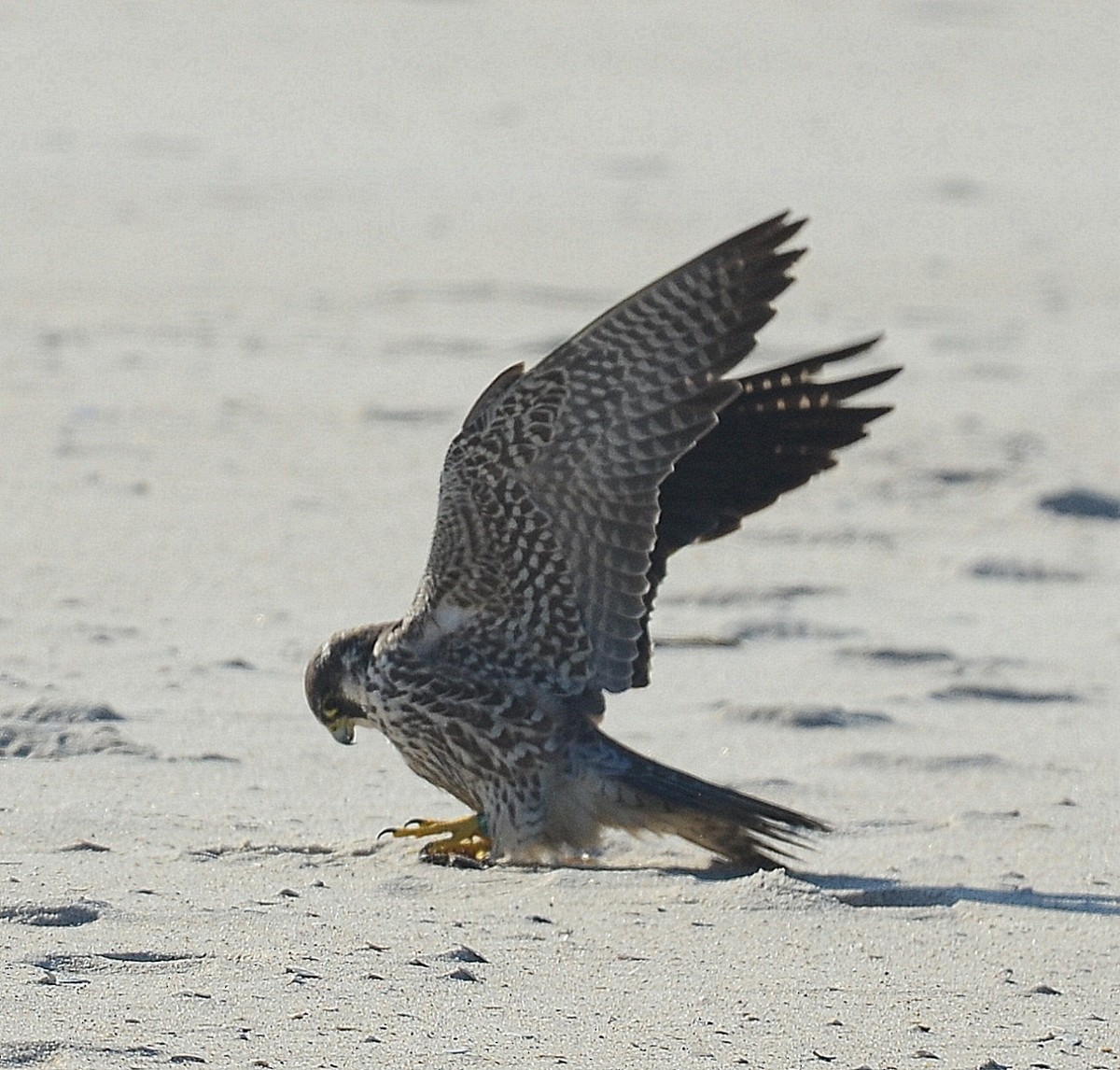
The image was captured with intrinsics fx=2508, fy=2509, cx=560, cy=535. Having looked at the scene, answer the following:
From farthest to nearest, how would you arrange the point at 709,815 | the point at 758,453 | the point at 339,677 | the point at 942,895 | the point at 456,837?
the point at 758,453 < the point at 339,677 < the point at 456,837 < the point at 709,815 < the point at 942,895

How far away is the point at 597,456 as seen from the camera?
14.9 feet

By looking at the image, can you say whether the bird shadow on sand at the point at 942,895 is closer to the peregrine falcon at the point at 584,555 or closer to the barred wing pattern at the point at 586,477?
the peregrine falcon at the point at 584,555

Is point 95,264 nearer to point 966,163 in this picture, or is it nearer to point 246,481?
point 246,481

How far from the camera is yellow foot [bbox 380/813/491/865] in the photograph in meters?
4.59

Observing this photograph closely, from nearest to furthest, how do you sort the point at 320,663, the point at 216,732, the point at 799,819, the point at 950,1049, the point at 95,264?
1. the point at 950,1049
2. the point at 799,819
3. the point at 320,663
4. the point at 216,732
5. the point at 95,264

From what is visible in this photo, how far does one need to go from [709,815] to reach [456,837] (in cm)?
50

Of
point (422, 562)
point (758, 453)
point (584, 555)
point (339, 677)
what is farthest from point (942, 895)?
point (422, 562)

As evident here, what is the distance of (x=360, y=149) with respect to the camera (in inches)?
555

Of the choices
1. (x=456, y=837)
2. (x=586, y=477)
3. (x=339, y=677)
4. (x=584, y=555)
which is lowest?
(x=456, y=837)

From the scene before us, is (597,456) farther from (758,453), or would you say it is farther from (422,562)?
(422,562)

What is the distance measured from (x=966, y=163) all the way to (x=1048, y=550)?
7713 mm

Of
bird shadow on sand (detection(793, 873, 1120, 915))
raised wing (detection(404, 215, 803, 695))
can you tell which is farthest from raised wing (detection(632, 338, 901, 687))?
bird shadow on sand (detection(793, 873, 1120, 915))

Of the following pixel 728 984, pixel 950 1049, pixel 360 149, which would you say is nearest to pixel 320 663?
pixel 728 984

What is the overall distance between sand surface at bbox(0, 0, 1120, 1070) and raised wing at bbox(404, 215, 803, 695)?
0.49 meters
